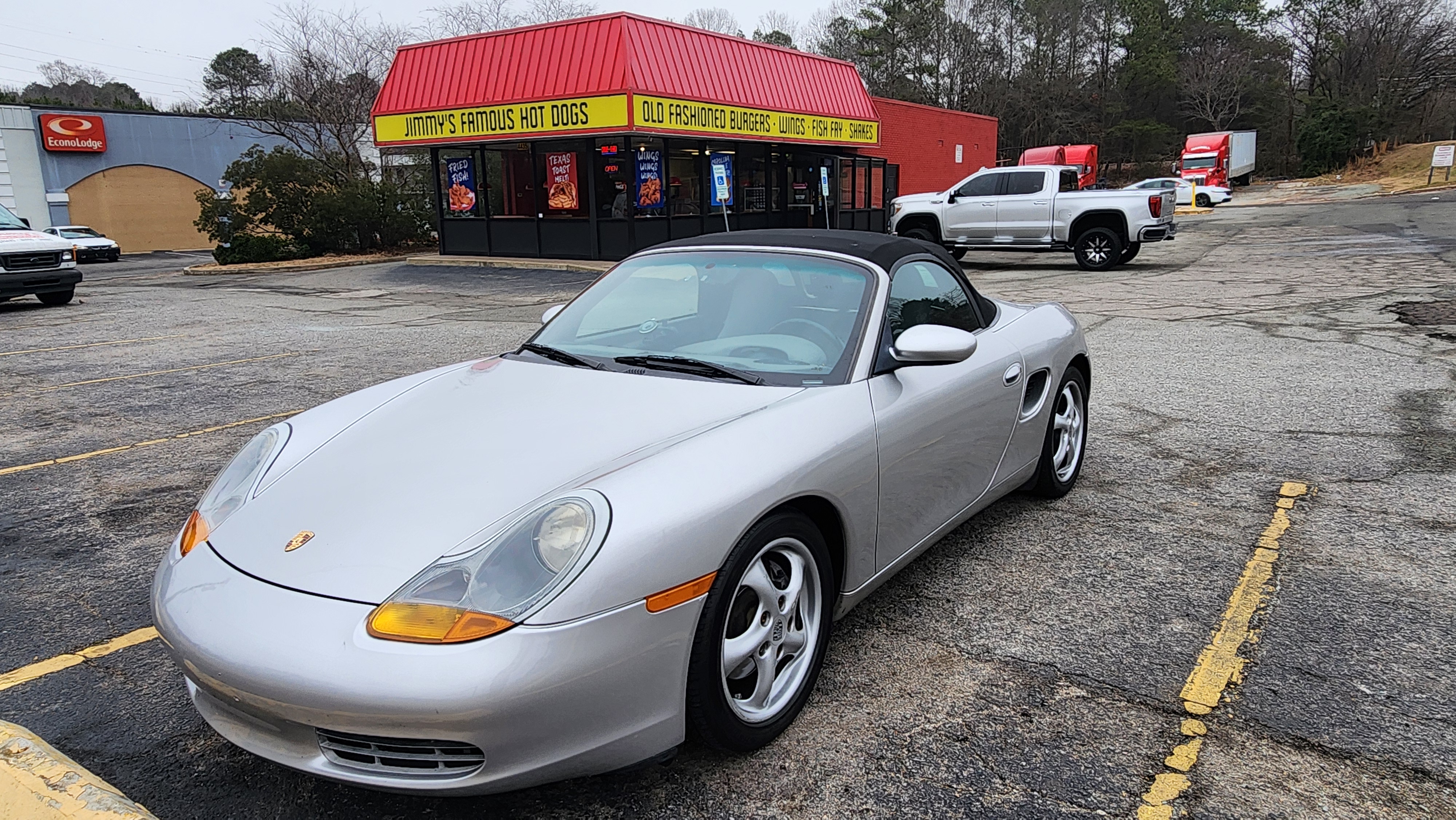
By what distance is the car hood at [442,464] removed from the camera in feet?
7.40

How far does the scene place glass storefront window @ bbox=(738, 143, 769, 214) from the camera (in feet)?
73.0

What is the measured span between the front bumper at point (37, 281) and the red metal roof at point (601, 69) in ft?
28.2

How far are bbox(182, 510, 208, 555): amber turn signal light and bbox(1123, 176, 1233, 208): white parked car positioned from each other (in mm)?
37701

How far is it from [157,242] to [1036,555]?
152 ft

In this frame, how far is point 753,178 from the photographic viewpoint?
74.6 ft

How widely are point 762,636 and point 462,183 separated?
21.3 metres

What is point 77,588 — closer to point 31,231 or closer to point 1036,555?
point 1036,555

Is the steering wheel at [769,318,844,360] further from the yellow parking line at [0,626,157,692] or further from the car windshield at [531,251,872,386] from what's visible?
the yellow parking line at [0,626,157,692]

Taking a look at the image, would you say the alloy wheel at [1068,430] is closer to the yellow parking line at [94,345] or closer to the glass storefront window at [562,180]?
the yellow parking line at [94,345]

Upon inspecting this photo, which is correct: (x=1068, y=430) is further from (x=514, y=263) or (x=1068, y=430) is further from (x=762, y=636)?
(x=514, y=263)

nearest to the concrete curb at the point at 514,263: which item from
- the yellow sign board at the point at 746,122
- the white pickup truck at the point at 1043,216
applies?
the yellow sign board at the point at 746,122

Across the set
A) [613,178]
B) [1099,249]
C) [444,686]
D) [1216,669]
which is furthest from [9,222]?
[1099,249]

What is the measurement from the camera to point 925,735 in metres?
2.64

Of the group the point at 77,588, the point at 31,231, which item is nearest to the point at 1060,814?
the point at 77,588
